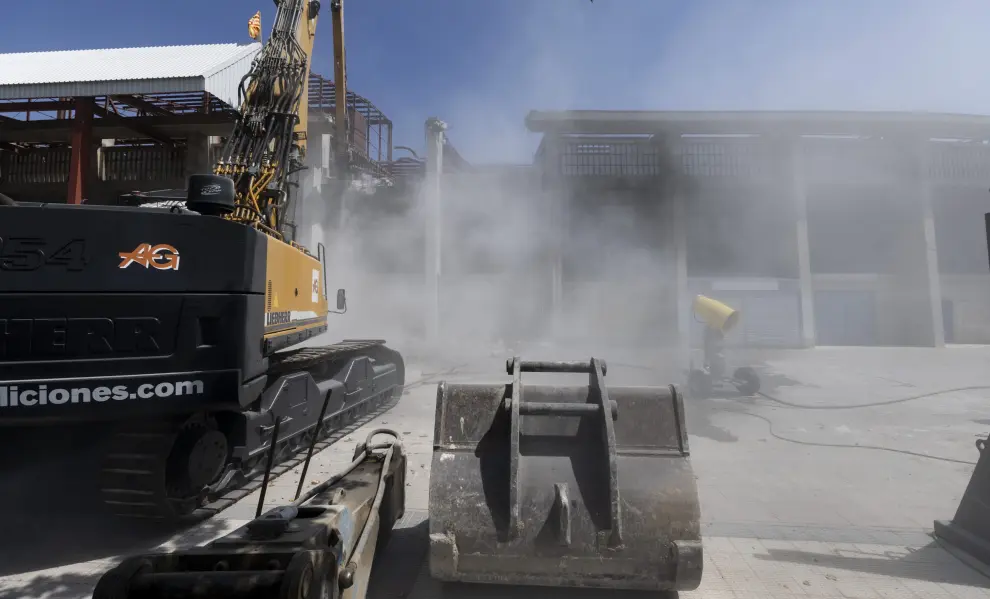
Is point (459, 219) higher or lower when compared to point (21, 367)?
higher

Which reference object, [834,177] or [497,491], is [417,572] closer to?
[497,491]

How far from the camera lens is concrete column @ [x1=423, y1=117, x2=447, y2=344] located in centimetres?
1434

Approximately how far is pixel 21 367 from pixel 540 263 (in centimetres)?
1311

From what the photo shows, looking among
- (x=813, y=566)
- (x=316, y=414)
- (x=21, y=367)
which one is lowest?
(x=813, y=566)

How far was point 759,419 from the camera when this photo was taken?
6.75m

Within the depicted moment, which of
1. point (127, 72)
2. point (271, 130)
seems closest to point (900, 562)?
point (271, 130)

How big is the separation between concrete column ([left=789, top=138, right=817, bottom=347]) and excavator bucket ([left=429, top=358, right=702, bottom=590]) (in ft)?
47.8

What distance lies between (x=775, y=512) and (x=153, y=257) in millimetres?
4447

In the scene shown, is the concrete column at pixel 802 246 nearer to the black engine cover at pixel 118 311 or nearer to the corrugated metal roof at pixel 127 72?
the corrugated metal roof at pixel 127 72

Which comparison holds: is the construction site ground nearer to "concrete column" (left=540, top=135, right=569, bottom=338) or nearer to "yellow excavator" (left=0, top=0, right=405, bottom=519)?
"yellow excavator" (left=0, top=0, right=405, bottom=519)

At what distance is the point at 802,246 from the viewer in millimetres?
14797

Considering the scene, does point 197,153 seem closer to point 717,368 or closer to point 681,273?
point 717,368

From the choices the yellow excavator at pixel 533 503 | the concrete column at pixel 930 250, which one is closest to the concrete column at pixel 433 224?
the yellow excavator at pixel 533 503

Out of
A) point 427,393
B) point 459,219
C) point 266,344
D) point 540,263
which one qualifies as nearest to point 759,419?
point 427,393
